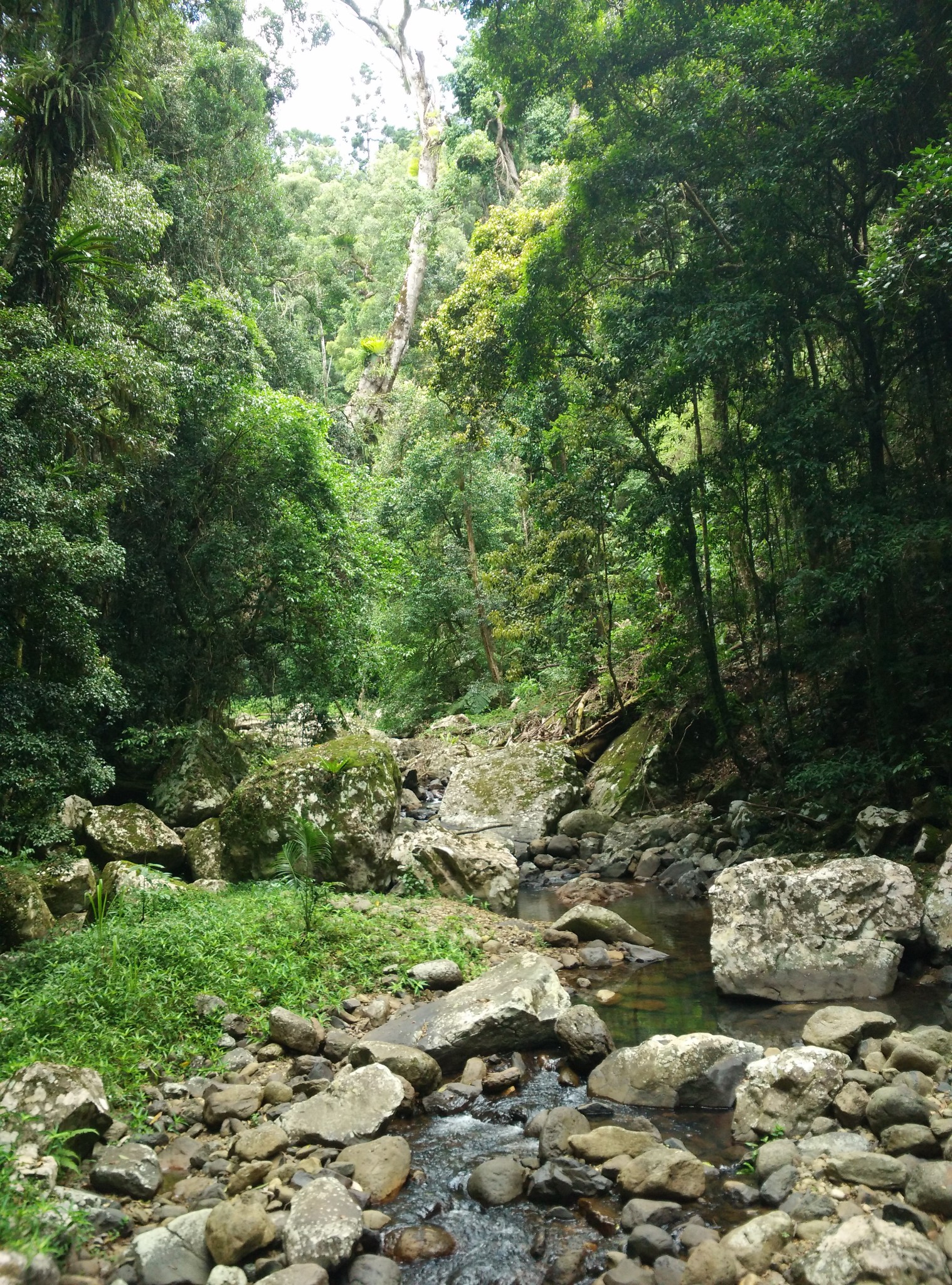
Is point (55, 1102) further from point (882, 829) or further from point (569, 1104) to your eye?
point (882, 829)

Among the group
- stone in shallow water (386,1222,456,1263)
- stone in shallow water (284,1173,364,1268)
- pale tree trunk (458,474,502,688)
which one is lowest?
stone in shallow water (386,1222,456,1263)

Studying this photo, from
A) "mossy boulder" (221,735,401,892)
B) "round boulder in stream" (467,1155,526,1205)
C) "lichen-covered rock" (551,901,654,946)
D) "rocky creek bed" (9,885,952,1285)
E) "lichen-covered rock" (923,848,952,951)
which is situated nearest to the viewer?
"rocky creek bed" (9,885,952,1285)

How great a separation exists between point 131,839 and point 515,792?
666 centimetres

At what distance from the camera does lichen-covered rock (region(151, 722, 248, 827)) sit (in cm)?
1248

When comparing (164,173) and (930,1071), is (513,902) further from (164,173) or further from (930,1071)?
(164,173)

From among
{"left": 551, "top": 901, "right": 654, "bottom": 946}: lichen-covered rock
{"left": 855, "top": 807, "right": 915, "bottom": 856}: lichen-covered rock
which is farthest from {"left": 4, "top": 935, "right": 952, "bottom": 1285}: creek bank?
{"left": 855, "top": 807, "right": 915, "bottom": 856}: lichen-covered rock

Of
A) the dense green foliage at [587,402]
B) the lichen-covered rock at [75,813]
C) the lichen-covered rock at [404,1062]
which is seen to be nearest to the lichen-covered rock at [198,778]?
the dense green foliage at [587,402]

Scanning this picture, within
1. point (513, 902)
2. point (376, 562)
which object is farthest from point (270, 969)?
point (376, 562)

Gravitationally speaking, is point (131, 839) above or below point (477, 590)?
below

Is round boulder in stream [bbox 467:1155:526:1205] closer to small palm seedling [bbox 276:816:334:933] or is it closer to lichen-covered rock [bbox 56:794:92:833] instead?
small palm seedling [bbox 276:816:334:933]

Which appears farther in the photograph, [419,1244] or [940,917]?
[940,917]

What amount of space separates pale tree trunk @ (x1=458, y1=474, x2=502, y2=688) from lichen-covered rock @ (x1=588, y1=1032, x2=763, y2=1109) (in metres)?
17.8

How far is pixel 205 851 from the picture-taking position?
10.4 metres

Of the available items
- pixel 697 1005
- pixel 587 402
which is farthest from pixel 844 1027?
pixel 587 402
